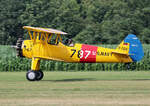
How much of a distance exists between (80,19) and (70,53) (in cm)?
2766

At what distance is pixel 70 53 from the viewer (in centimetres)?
1891

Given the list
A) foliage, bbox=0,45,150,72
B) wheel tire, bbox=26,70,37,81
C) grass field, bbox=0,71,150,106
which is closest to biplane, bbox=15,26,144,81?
wheel tire, bbox=26,70,37,81

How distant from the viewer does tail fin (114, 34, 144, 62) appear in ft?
60.3

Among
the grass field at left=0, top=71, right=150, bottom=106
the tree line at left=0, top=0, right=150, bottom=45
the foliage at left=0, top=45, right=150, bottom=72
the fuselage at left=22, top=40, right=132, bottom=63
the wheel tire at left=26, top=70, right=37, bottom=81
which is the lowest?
the grass field at left=0, top=71, right=150, bottom=106

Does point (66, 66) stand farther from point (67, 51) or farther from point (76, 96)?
point (76, 96)

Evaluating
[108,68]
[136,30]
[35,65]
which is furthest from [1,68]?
[136,30]

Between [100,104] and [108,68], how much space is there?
18.3 meters

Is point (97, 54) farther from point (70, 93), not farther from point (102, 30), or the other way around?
point (102, 30)

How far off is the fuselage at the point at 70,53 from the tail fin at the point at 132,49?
0.73ft

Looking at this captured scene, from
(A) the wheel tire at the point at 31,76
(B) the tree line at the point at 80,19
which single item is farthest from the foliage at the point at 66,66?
(A) the wheel tire at the point at 31,76

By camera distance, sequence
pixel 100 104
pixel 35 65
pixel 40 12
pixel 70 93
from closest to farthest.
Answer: pixel 100 104, pixel 70 93, pixel 35 65, pixel 40 12

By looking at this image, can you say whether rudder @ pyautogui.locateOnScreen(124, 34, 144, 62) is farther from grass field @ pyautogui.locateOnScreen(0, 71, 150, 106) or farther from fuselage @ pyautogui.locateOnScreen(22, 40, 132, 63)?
grass field @ pyautogui.locateOnScreen(0, 71, 150, 106)

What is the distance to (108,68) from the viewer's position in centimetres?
2914

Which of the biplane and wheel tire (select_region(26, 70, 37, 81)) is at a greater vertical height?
the biplane
